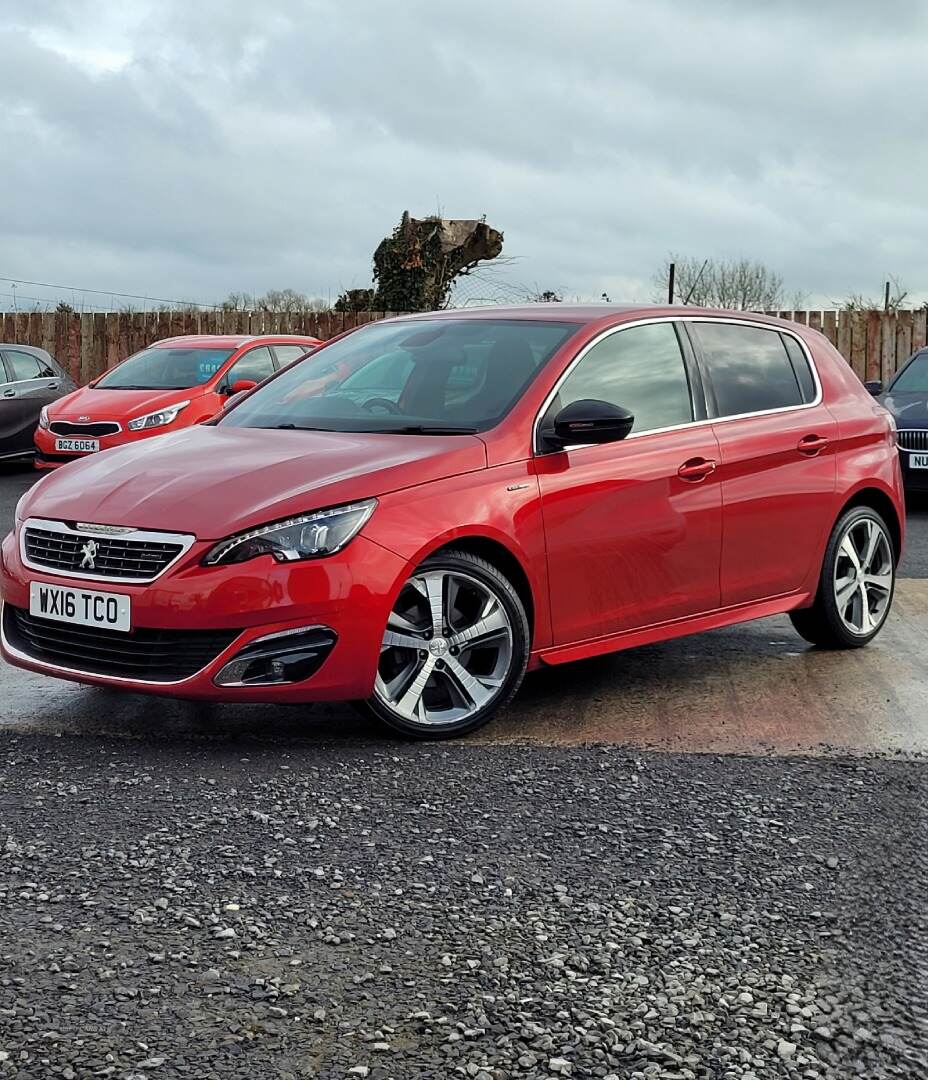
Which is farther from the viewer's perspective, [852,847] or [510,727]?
[510,727]

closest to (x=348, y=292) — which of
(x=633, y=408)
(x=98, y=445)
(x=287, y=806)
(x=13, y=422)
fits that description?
(x=13, y=422)

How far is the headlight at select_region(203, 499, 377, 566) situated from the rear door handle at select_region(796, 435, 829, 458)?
2509 mm

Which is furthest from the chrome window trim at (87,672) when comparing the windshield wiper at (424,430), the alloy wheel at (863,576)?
the alloy wheel at (863,576)

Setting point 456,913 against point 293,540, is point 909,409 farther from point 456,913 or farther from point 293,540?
point 456,913

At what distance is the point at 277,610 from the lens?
16.8 feet

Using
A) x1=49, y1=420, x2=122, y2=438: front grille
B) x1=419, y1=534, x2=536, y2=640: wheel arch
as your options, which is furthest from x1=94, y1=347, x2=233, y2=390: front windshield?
x1=419, y1=534, x2=536, y2=640: wheel arch

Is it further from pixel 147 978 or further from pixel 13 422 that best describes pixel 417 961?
pixel 13 422

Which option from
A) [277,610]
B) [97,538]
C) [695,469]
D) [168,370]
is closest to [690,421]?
[695,469]

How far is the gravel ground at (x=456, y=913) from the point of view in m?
3.06

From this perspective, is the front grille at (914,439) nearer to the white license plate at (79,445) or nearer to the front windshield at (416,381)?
the white license plate at (79,445)

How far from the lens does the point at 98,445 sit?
15.1 meters

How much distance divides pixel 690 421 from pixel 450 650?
1634mm

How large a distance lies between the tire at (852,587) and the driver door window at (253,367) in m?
9.36

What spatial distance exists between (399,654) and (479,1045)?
2494 mm
